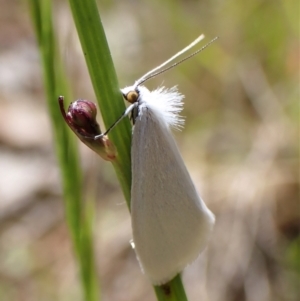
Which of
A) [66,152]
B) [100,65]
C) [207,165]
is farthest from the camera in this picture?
[207,165]

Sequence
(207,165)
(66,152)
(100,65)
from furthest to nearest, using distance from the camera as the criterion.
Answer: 1. (207,165)
2. (66,152)
3. (100,65)

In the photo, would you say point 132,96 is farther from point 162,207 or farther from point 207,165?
point 207,165

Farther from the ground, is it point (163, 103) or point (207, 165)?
point (163, 103)

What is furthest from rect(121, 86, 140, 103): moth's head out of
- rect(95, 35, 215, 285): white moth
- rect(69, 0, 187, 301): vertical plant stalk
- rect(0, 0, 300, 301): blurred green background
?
rect(0, 0, 300, 301): blurred green background

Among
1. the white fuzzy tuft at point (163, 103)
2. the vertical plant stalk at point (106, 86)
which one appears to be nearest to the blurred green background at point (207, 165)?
the white fuzzy tuft at point (163, 103)

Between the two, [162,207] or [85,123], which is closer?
[85,123]

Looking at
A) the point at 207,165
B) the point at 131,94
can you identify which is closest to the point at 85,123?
the point at 131,94
